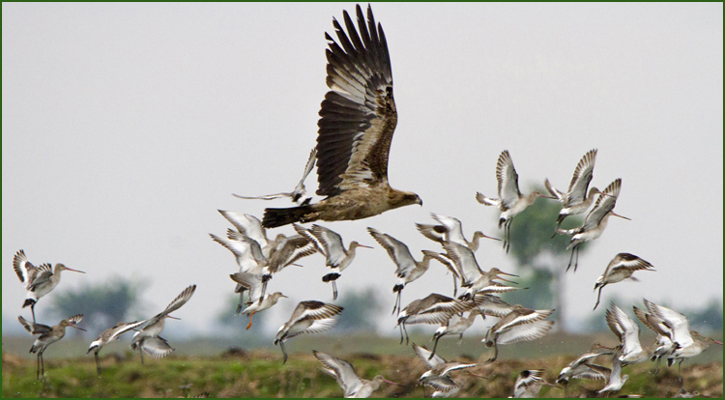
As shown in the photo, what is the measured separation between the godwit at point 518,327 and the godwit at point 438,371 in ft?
1.81

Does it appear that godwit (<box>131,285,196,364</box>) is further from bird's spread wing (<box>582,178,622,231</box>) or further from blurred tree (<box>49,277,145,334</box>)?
blurred tree (<box>49,277,145,334</box>)

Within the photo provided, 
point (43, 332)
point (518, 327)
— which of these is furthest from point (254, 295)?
point (518, 327)

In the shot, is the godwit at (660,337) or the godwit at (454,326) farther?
the godwit at (454,326)

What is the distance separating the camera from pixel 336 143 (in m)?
10.1

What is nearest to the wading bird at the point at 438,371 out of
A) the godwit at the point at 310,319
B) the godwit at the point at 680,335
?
the godwit at the point at 310,319

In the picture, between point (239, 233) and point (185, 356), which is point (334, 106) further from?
point (185, 356)

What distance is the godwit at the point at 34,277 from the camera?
13.2 meters

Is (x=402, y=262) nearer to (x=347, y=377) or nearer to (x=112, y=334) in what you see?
(x=347, y=377)

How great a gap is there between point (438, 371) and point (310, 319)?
203 centimetres

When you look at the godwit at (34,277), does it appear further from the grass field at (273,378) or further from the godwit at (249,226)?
the godwit at (249,226)

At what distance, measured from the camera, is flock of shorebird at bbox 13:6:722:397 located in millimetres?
10023

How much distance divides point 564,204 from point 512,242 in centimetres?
3030

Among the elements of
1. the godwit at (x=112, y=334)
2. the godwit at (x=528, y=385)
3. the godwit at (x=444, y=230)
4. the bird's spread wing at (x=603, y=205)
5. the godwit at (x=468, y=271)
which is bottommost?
the godwit at (x=528, y=385)

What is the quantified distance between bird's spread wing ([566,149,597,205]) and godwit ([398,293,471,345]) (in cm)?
260
